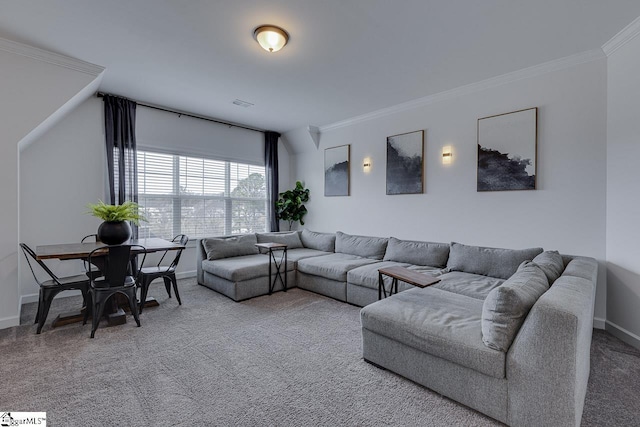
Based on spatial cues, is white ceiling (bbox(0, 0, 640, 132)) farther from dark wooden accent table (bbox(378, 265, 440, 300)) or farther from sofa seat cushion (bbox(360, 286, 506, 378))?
sofa seat cushion (bbox(360, 286, 506, 378))

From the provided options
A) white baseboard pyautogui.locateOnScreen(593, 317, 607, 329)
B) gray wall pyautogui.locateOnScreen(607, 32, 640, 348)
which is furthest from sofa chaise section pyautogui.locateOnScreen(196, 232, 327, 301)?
gray wall pyautogui.locateOnScreen(607, 32, 640, 348)

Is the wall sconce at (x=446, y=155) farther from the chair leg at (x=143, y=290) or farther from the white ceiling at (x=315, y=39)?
the chair leg at (x=143, y=290)

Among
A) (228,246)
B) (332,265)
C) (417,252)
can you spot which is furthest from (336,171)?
(228,246)

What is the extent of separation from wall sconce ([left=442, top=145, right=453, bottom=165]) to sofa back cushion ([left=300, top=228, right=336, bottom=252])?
2.31 meters

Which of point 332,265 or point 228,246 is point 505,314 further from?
point 228,246

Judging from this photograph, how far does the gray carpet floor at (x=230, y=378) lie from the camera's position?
70.6 inches

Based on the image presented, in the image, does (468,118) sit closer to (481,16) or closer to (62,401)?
(481,16)

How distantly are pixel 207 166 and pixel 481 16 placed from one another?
474 cm

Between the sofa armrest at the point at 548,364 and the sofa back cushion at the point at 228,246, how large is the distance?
12.9 feet

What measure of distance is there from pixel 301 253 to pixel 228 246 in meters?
1.26

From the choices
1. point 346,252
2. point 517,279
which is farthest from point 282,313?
point 517,279

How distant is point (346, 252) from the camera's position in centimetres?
508

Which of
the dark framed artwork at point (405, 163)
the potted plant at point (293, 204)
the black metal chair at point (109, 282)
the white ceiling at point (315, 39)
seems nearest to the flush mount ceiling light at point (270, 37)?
the white ceiling at point (315, 39)

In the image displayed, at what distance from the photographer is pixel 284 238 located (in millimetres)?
5566
